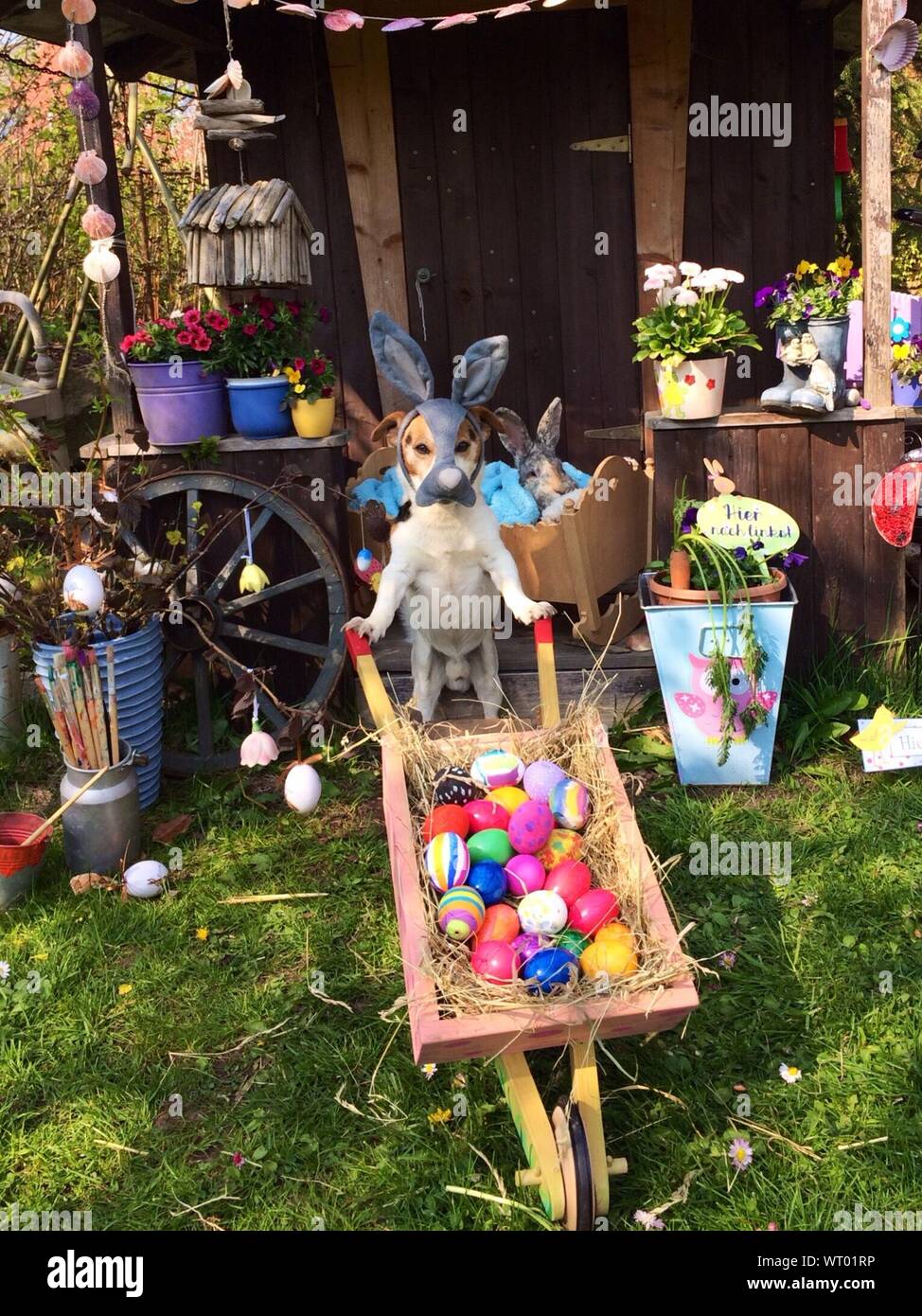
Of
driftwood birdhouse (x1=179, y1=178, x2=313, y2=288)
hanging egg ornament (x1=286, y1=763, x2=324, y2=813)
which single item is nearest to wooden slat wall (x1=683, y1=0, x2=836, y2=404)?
driftwood birdhouse (x1=179, y1=178, x2=313, y2=288)

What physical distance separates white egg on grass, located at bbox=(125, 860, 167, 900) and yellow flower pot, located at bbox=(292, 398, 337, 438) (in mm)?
1620

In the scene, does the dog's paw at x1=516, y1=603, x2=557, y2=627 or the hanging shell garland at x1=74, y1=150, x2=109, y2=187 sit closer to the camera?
the dog's paw at x1=516, y1=603, x2=557, y2=627

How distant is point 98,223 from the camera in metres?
3.84

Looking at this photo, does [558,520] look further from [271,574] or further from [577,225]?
[577,225]

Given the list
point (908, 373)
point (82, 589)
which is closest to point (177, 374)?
point (82, 589)

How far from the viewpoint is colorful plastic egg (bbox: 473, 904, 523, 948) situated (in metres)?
2.50

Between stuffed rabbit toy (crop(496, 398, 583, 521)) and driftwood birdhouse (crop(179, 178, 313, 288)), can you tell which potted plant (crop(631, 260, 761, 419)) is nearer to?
stuffed rabbit toy (crop(496, 398, 583, 521))

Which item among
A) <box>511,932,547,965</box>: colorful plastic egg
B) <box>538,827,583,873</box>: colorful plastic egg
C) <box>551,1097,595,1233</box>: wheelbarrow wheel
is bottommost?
<box>551,1097,595,1233</box>: wheelbarrow wheel

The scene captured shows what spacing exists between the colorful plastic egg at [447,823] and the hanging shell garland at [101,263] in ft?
7.17

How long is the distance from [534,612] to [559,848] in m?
0.87

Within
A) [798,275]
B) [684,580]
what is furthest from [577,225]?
[684,580]

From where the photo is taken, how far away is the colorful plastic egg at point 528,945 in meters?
2.38

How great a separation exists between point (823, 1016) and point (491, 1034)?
1.14 m

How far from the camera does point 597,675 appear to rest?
434cm
